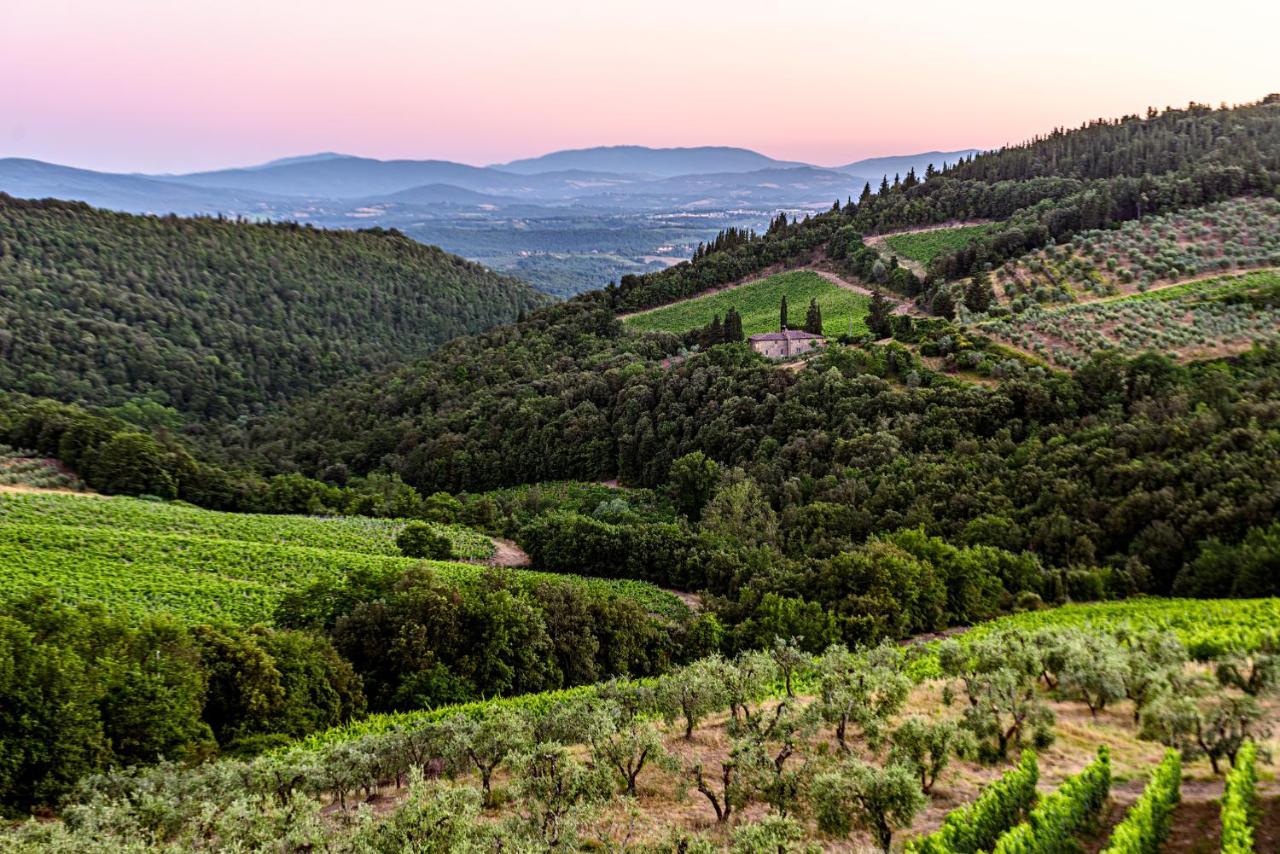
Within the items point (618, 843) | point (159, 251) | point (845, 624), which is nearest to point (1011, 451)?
point (845, 624)

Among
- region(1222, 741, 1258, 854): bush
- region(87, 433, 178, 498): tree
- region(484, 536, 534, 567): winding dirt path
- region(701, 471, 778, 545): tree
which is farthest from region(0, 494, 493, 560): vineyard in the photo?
region(1222, 741, 1258, 854): bush

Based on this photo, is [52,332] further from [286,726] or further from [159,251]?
[286,726]

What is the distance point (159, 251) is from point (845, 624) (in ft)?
562

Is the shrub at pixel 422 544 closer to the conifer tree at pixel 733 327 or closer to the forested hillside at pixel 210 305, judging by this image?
the conifer tree at pixel 733 327

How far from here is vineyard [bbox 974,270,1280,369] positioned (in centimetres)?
5231

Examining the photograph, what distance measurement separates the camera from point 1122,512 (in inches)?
1411

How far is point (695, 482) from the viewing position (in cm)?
5697

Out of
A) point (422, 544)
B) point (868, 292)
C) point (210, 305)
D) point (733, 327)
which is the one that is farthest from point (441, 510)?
point (210, 305)

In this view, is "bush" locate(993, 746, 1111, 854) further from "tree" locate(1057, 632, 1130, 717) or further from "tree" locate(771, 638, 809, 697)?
"tree" locate(771, 638, 809, 697)

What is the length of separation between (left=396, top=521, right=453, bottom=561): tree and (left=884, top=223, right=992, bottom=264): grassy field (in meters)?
73.2

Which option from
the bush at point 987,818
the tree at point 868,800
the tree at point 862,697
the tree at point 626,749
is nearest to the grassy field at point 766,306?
the tree at point 862,697

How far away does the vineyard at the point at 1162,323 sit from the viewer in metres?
52.3

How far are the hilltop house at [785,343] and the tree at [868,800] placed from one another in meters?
60.8

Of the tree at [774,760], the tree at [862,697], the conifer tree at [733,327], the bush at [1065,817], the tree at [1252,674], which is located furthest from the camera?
the conifer tree at [733,327]
